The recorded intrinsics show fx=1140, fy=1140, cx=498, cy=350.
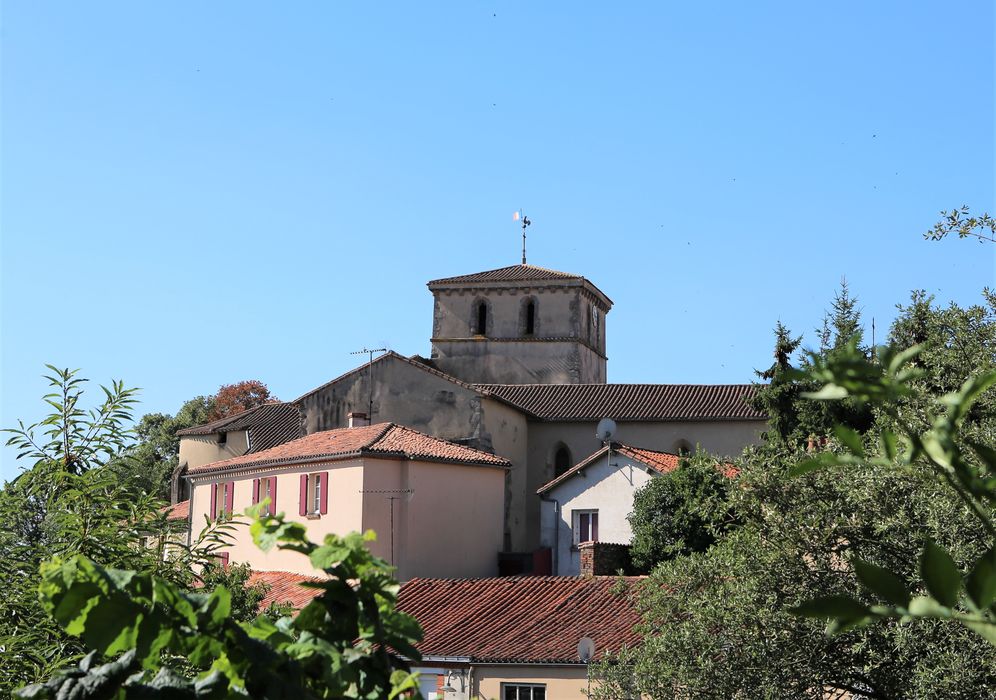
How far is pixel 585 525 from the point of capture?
38531 millimetres

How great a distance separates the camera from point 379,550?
108 ft

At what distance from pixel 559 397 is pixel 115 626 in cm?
4673

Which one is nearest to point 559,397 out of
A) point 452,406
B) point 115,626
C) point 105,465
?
point 452,406

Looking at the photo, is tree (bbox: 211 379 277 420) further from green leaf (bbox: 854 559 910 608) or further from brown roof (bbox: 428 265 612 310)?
green leaf (bbox: 854 559 910 608)

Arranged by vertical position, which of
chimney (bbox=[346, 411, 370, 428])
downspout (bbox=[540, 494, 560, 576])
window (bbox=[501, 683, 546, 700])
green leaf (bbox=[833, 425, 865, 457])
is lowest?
window (bbox=[501, 683, 546, 700])

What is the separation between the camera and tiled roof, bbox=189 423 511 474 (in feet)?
111

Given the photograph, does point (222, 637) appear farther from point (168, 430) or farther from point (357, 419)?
point (168, 430)

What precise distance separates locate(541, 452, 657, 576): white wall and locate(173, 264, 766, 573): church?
4.51ft

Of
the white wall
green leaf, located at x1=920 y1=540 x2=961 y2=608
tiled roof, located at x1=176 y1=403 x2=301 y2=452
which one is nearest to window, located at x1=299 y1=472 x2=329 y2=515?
the white wall

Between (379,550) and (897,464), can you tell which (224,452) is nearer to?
(379,550)

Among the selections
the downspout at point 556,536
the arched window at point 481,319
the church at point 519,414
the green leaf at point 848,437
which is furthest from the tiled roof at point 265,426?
the green leaf at point 848,437

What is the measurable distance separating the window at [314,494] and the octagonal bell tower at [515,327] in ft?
84.7

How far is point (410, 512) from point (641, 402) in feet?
54.3

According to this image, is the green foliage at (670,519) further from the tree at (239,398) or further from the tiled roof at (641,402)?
the tree at (239,398)
